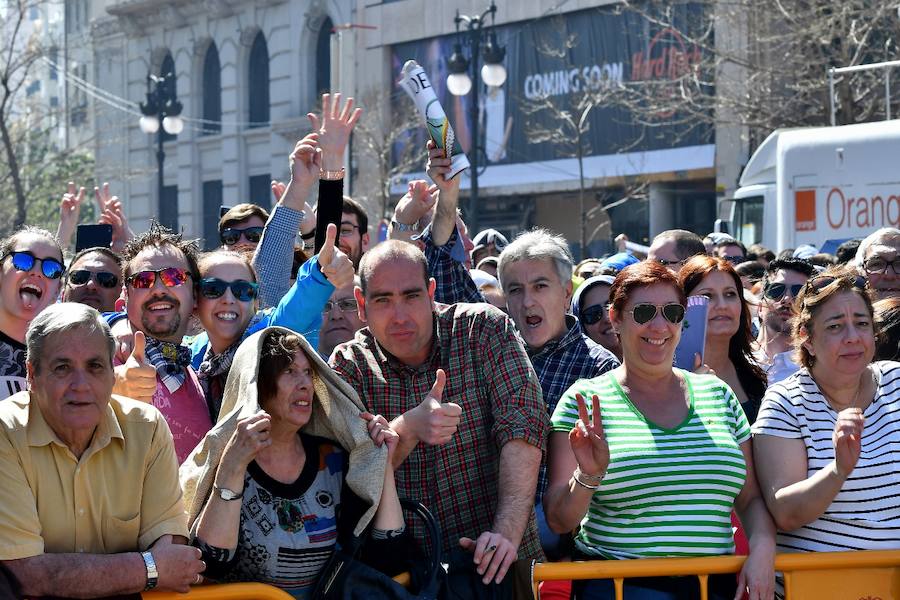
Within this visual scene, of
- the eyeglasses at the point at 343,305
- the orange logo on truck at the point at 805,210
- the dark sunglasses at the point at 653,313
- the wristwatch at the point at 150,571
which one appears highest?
the orange logo on truck at the point at 805,210

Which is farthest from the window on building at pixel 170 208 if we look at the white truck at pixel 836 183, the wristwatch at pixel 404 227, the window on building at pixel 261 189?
the wristwatch at pixel 404 227

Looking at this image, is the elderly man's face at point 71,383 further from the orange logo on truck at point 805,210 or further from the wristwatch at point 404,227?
the orange logo on truck at point 805,210

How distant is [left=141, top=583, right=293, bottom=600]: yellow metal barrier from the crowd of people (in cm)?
8

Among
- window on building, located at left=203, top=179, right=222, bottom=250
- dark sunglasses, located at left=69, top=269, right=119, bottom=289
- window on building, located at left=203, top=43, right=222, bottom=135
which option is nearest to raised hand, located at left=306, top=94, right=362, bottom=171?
dark sunglasses, located at left=69, top=269, right=119, bottom=289

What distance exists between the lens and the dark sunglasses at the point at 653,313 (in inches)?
182

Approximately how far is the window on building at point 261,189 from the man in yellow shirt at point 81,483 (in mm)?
36551

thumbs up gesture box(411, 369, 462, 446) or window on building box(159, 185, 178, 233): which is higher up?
window on building box(159, 185, 178, 233)

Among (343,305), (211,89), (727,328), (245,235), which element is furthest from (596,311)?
(211,89)

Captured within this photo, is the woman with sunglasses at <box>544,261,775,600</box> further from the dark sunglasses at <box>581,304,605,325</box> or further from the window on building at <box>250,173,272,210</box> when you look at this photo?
the window on building at <box>250,173,272,210</box>

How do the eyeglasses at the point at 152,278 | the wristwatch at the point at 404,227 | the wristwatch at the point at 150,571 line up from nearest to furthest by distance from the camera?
the wristwatch at the point at 150,571, the eyeglasses at the point at 152,278, the wristwatch at the point at 404,227

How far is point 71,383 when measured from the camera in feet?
12.9

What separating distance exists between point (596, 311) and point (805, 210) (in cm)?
975

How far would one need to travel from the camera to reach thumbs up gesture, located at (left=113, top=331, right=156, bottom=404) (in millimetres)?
4441

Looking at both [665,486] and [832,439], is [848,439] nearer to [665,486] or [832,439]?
[832,439]
